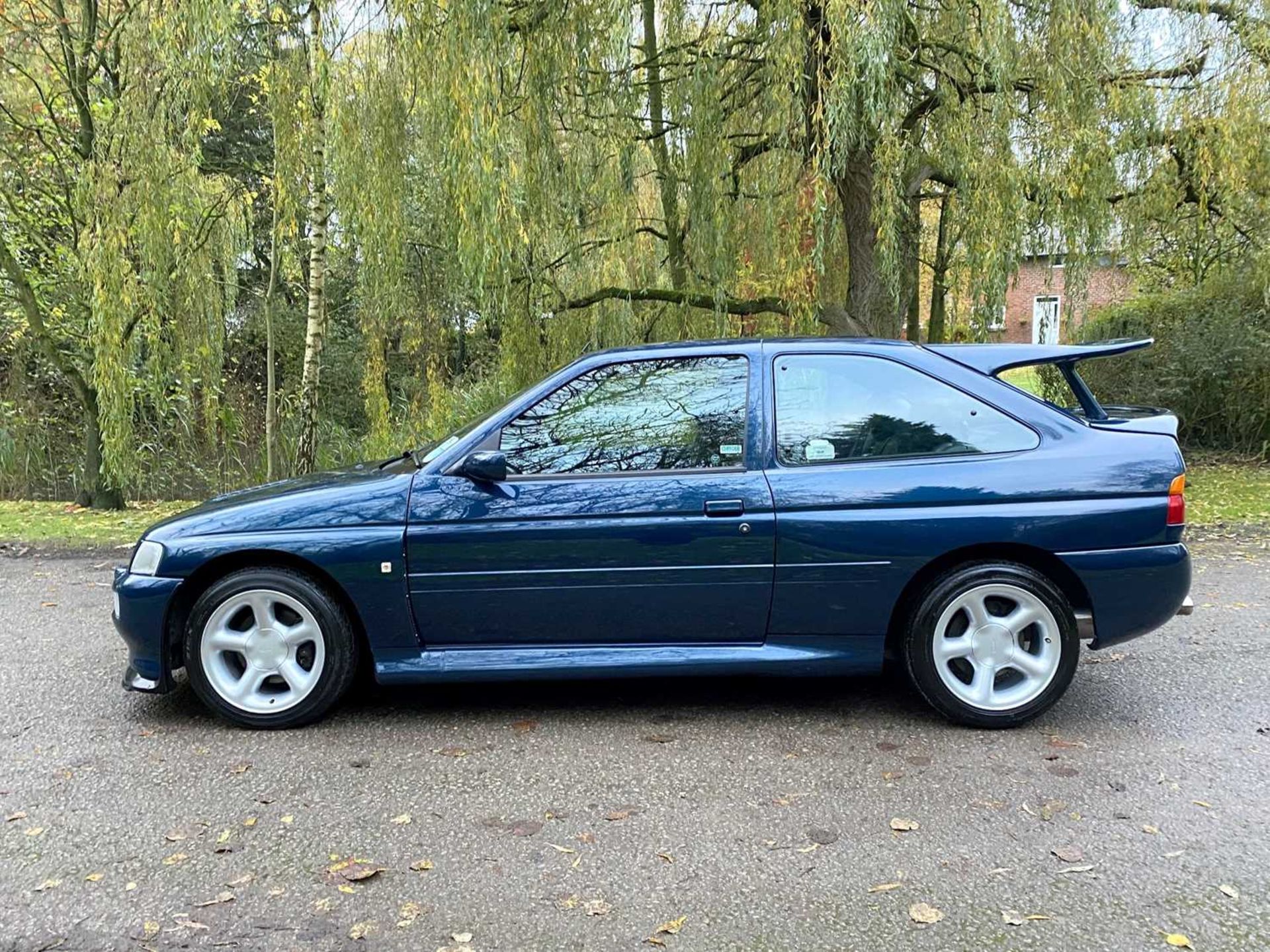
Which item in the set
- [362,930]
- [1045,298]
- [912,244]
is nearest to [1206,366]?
[1045,298]

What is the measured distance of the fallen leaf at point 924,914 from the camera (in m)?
2.39

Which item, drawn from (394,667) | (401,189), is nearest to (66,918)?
(394,667)

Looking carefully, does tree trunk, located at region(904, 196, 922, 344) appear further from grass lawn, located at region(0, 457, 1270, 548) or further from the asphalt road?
the asphalt road

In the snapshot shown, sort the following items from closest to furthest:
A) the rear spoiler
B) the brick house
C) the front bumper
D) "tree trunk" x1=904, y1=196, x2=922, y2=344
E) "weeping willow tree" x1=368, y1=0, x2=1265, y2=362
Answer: the front bumper
the rear spoiler
"weeping willow tree" x1=368, y1=0, x2=1265, y2=362
the brick house
"tree trunk" x1=904, y1=196, x2=922, y2=344

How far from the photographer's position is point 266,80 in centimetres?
774

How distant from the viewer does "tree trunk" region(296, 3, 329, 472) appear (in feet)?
21.3

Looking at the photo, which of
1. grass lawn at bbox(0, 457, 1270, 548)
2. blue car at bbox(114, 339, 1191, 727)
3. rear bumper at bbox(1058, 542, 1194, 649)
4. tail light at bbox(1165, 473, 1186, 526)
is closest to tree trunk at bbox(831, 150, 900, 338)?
grass lawn at bbox(0, 457, 1270, 548)

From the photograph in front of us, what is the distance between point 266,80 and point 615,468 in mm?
6158

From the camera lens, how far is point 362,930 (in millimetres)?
2379

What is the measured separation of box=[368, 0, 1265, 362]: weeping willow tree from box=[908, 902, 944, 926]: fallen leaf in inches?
191

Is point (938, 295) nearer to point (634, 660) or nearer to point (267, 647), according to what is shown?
point (634, 660)

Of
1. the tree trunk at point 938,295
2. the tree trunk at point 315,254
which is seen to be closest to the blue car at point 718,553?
the tree trunk at point 315,254

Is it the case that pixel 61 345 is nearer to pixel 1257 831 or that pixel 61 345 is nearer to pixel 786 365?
pixel 786 365

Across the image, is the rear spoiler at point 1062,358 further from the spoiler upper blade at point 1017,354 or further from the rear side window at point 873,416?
the rear side window at point 873,416
